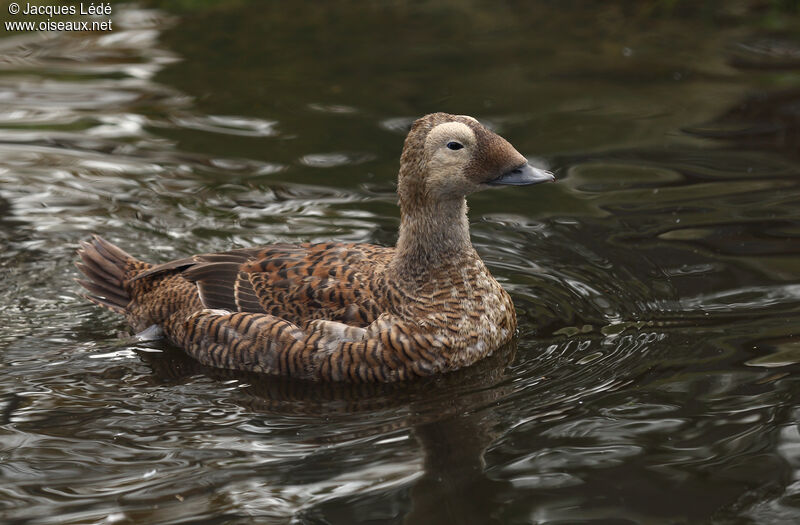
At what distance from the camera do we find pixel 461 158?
663 centimetres

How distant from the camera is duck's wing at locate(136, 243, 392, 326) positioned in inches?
270

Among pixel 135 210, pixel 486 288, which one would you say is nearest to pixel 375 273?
pixel 486 288

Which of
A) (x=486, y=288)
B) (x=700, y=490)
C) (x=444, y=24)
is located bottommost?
(x=700, y=490)

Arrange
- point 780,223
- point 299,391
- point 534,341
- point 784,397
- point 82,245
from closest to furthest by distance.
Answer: point 784,397, point 299,391, point 534,341, point 82,245, point 780,223

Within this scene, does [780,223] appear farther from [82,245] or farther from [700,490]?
[82,245]

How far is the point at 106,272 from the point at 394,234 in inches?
89.3

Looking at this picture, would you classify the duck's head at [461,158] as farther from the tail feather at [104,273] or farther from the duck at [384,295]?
the tail feather at [104,273]

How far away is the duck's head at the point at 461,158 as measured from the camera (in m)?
6.61

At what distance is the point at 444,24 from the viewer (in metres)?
13.7

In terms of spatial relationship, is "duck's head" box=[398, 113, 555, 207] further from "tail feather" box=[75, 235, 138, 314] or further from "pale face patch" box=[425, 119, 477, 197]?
"tail feather" box=[75, 235, 138, 314]

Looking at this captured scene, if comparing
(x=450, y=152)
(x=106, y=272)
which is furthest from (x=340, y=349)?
(x=106, y=272)

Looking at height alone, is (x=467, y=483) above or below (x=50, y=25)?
below

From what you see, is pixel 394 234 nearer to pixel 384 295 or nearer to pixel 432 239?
pixel 432 239

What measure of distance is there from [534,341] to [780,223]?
255 centimetres
